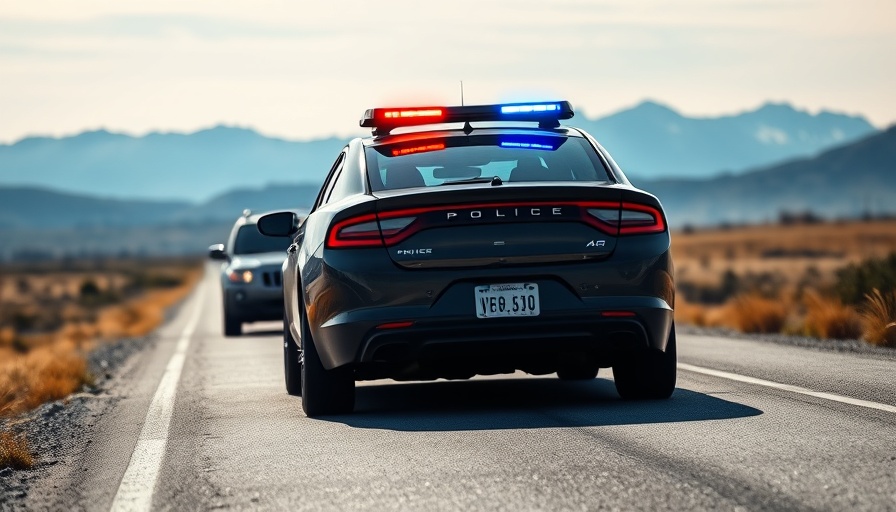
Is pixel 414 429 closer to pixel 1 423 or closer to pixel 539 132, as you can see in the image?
pixel 539 132

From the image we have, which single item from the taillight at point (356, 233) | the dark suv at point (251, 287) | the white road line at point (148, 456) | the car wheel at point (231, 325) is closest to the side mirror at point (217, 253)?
the dark suv at point (251, 287)

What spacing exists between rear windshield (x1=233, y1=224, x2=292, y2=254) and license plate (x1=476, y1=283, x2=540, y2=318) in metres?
14.3

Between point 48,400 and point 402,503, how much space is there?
8159 millimetres

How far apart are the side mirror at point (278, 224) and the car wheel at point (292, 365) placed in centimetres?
69

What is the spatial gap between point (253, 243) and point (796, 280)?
33.5m

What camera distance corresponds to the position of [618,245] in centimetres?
833

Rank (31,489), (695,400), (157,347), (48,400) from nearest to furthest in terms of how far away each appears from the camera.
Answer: (31,489) < (695,400) < (48,400) < (157,347)

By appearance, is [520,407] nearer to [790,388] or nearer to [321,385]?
[321,385]

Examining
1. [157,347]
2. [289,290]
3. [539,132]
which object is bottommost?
[157,347]

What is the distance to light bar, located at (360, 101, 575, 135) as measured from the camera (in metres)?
9.37

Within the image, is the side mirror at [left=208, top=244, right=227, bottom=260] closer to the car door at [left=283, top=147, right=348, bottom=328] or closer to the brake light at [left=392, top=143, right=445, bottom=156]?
the car door at [left=283, top=147, right=348, bottom=328]

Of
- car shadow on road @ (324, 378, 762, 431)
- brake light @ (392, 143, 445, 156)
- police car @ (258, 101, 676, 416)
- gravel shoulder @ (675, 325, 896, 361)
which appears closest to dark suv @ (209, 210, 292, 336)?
gravel shoulder @ (675, 325, 896, 361)

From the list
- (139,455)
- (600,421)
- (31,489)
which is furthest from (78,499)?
(600,421)

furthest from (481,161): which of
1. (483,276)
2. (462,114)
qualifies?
(483,276)
